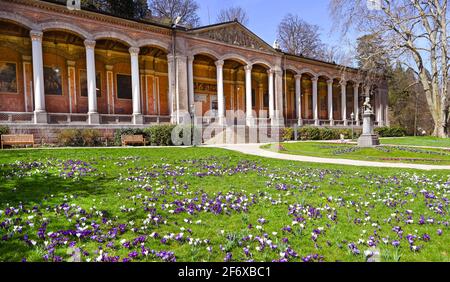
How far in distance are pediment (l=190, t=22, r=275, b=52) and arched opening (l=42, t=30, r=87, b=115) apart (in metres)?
10.8

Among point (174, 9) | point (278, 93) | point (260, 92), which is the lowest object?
point (278, 93)

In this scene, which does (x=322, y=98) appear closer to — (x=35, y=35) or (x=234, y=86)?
(x=234, y=86)

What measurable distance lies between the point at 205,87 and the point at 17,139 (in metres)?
20.4

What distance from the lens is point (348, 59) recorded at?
3462cm

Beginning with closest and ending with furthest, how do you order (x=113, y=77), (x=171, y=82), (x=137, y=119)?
(x=137, y=119), (x=171, y=82), (x=113, y=77)

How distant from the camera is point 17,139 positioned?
17.9 m

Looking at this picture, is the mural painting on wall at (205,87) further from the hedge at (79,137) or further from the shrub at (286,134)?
the hedge at (79,137)

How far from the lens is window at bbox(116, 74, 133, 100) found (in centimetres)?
2842

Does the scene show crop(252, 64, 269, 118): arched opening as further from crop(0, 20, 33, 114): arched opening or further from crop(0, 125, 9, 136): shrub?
crop(0, 125, 9, 136): shrub

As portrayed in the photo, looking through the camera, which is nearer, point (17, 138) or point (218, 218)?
point (218, 218)

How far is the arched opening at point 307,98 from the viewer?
4450 cm

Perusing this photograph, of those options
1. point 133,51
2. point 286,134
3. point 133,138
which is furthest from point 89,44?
point 286,134

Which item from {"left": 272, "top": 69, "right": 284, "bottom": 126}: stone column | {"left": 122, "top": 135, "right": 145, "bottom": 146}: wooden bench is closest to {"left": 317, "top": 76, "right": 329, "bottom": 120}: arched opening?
{"left": 272, "top": 69, "right": 284, "bottom": 126}: stone column

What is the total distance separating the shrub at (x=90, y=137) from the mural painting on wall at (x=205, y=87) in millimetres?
14150
